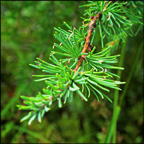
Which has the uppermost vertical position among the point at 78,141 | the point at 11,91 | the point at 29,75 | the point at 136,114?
the point at 29,75

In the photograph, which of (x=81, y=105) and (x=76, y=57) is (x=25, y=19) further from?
(x=81, y=105)

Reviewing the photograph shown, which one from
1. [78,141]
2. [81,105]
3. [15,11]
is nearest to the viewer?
[15,11]

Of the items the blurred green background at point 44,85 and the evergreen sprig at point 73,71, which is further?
the blurred green background at point 44,85

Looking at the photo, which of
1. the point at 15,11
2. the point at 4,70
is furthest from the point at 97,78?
the point at 4,70

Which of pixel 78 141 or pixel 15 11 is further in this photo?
pixel 78 141

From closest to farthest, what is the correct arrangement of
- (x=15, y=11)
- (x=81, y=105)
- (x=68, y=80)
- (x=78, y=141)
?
(x=68, y=80) < (x=15, y=11) < (x=78, y=141) < (x=81, y=105)

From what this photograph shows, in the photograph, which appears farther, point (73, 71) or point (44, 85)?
point (44, 85)

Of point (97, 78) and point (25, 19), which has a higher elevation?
point (25, 19)

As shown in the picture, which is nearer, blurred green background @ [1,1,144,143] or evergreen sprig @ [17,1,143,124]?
evergreen sprig @ [17,1,143,124]
